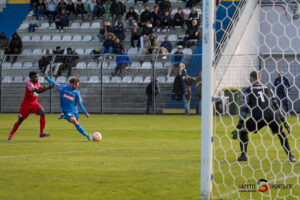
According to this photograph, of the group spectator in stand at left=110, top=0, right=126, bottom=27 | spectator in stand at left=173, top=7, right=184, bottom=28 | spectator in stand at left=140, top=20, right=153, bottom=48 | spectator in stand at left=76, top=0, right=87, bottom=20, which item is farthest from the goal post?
spectator in stand at left=76, top=0, right=87, bottom=20

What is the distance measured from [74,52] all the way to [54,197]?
893 inches

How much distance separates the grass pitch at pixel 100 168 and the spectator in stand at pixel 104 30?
16.0 meters

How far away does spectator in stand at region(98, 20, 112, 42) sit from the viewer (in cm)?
2947

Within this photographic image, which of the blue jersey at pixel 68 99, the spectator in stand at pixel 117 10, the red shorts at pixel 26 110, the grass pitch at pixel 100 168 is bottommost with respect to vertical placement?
the grass pitch at pixel 100 168

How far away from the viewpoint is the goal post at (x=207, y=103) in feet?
17.6

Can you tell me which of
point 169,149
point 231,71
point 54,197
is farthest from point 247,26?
point 54,197

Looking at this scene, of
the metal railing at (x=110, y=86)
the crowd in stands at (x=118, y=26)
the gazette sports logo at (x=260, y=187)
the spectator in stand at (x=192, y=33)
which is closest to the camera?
the gazette sports logo at (x=260, y=187)

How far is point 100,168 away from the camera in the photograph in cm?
830

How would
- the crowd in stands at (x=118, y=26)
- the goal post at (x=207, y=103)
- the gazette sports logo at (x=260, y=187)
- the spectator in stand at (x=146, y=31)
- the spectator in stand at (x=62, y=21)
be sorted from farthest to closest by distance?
1. the spectator in stand at (x=62, y=21)
2. the spectator in stand at (x=146, y=31)
3. the crowd in stands at (x=118, y=26)
4. the gazette sports logo at (x=260, y=187)
5. the goal post at (x=207, y=103)

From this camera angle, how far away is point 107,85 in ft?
90.1

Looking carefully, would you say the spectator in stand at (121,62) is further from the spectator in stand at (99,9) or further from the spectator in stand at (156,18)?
the spectator in stand at (99,9)

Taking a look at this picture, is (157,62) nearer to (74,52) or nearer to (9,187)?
(74,52)

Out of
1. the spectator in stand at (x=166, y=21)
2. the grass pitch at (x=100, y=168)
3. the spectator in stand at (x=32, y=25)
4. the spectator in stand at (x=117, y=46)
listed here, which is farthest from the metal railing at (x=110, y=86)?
the grass pitch at (x=100, y=168)

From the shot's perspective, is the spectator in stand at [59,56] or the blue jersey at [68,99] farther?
the spectator in stand at [59,56]
